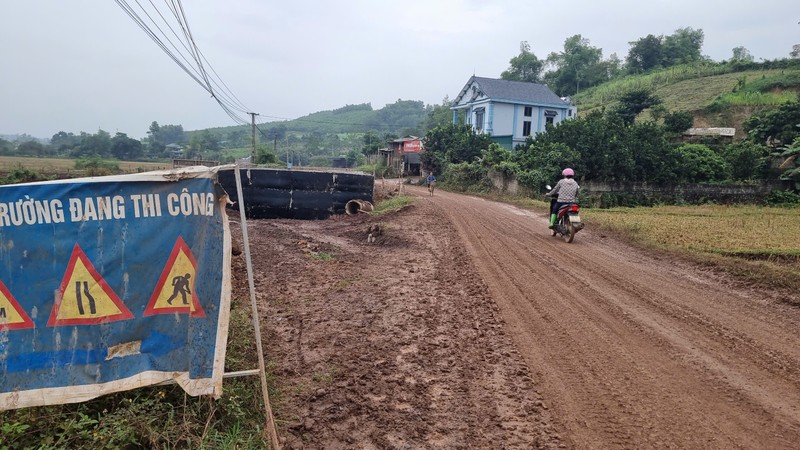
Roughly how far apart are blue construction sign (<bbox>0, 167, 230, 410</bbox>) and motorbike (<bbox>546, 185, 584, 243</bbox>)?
8.75m

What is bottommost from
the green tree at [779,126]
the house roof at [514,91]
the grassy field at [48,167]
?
the grassy field at [48,167]

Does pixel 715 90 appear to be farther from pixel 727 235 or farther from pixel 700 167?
pixel 727 235

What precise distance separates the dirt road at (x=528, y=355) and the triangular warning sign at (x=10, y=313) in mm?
1926

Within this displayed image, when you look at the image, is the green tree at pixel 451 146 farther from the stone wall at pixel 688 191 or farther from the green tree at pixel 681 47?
the green tree at pixel 681 47

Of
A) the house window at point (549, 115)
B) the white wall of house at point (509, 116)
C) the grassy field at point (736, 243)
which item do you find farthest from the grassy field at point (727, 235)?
the house window at point (549, 115)

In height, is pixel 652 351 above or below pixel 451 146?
below

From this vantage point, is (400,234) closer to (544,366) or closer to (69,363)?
(544,366)

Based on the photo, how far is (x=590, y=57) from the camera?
6875 centimetres

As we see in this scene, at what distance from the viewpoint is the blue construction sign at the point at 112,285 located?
3238 mm

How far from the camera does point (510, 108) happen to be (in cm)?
4044

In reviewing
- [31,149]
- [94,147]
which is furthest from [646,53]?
[31,149]

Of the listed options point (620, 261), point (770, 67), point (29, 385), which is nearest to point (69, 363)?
point (29, 385)

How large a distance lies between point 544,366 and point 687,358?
57.9 inches

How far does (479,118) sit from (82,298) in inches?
1616
